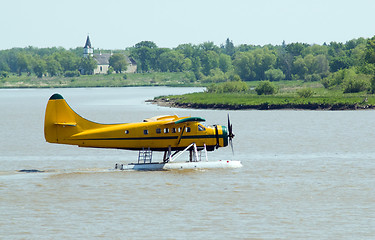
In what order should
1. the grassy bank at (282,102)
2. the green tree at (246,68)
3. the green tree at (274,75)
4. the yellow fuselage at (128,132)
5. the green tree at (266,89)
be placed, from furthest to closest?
the green tree at (246,68), the green tree at (274,75), the green tree at (266,89), the grassy bank at (282,102), the yellow fuselage at (128,132)

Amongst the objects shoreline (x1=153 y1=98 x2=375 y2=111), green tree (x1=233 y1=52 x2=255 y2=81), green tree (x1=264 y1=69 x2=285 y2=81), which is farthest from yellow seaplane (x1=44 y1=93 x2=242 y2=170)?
green tree (x1=233 y1=52 x2=255 y2=81)

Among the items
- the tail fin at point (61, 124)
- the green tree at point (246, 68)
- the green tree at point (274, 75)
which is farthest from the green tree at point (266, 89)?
the tail fin at point (61, 124)

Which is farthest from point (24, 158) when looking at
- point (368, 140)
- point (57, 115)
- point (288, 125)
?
point (288, 125)

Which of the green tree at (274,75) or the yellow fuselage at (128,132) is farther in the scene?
the green tree at (274,75)

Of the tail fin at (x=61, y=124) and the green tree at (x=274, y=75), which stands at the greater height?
the tail fin at (x=61, y=124)

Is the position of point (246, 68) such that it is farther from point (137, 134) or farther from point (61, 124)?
point (61, 124)

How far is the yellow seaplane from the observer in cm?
3148

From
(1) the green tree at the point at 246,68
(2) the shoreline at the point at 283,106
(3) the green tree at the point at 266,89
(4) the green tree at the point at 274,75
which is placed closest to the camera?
(2) the shoreline at the point at 283,106

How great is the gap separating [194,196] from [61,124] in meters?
8.47

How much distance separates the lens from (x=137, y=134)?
31.6 metres

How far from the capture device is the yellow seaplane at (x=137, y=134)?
31484 mm

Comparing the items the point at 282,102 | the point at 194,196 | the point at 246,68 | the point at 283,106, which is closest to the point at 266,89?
the point at 282,102

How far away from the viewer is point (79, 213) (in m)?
23.2

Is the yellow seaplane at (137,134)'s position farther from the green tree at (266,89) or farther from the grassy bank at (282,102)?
the green tree at (266,89)
